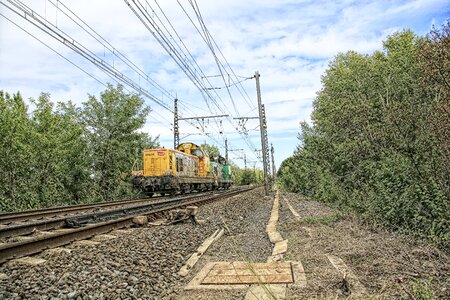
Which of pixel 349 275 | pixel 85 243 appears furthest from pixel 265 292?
pixel 85 243

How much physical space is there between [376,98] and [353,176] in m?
2.92

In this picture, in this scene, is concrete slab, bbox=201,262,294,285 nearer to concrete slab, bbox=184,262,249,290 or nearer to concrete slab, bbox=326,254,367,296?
concrete slab, bbox=184,262,249,290

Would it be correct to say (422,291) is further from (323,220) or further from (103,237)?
(323,220)

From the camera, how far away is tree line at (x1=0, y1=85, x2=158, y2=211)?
15.5 meters

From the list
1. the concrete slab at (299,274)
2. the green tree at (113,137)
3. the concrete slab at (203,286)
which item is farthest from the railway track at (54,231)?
the green tree at (113,137)

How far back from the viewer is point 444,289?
10.9 feet

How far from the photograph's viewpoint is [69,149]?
19.2 meters

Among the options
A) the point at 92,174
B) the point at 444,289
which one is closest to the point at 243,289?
the point at 444,289

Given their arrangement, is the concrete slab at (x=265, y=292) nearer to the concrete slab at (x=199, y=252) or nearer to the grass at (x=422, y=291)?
the grass at (x=422, y=291)

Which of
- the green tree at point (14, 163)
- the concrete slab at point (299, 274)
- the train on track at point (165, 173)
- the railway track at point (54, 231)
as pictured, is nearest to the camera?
the concrete slab at point (299, 274)

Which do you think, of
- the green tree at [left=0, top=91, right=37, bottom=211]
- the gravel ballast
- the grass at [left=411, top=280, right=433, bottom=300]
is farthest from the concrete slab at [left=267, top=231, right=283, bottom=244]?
the green tree at [left=0, top=91, right=37, bottom=211]

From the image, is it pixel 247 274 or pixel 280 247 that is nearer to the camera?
pixel 247 274

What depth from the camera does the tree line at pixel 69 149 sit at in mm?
15484

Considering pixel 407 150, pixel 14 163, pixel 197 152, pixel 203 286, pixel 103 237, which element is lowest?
pixel 203 286
